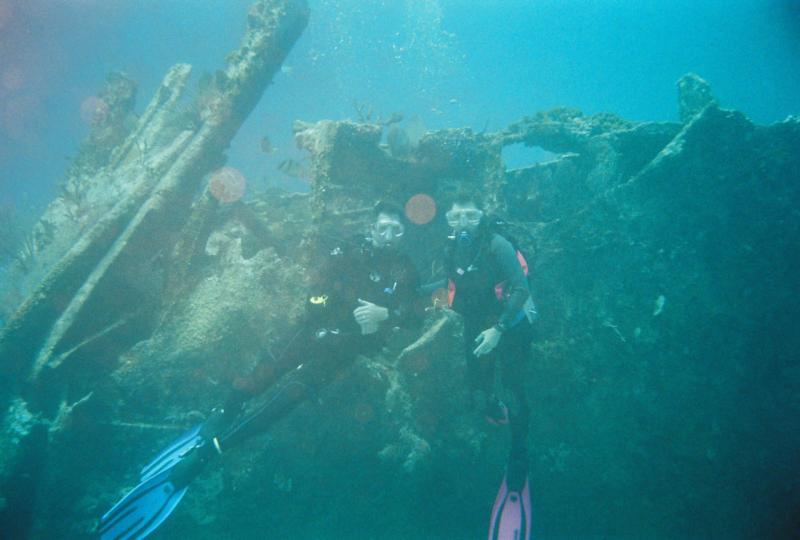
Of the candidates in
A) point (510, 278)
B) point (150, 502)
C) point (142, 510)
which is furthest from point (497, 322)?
point (142, 510)

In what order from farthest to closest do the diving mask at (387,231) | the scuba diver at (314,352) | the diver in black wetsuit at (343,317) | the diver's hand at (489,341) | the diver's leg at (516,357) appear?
the diving mask at (387,231), the diver's leg at (516,357), the diver in black wetsuit at (343,317), the diver's hand at (489,341), the scuba diver at (314,352)

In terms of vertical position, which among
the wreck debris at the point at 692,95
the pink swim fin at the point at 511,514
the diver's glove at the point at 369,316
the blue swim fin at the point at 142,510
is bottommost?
the pink swim fin at the point at 511,514

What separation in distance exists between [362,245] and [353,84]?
356 feet

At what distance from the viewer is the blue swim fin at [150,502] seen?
386cm

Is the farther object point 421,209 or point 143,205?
point 421,209

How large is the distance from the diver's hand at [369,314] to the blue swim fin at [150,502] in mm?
2341

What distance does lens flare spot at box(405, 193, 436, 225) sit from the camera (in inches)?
275

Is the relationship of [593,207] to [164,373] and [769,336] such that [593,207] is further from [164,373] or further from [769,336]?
[164,373]

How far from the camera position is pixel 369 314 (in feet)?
14.1

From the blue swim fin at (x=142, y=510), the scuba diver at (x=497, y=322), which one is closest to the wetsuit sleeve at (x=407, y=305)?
the scuba diver at (x=497, y=322)

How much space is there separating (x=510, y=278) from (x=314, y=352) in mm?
2725

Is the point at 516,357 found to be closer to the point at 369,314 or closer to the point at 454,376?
the point at 454,376

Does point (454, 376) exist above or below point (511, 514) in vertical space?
above

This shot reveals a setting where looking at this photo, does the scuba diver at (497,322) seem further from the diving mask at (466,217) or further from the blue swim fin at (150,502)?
the blue swim fin at (150,502)
